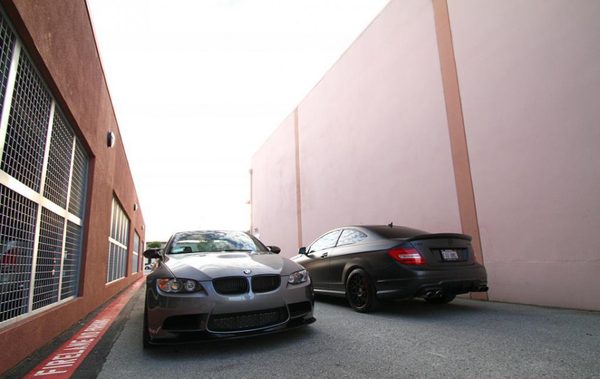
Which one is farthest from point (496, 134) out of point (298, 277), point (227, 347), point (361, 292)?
point (227, 347)

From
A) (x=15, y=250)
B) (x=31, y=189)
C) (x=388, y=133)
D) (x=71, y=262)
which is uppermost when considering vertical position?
(x=388, y=133)

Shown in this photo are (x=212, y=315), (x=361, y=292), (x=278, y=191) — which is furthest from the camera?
(x=278, y=191)

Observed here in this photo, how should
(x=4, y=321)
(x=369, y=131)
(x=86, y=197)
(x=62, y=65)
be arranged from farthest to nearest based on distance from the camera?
(x=369, y=131), (x=86, y=197), (x=62, y=65), (x=4, y=321)

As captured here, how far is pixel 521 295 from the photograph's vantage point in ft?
18.2

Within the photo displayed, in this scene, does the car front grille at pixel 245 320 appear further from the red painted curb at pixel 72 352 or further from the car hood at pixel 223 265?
the red painted curb at pixel 72 352

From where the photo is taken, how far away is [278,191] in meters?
17.7

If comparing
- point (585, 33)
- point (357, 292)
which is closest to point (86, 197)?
point (357, 292)

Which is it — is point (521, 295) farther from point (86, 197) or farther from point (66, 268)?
point (86, 197)

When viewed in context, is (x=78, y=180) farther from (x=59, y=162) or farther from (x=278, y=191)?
(x=278, y=191)

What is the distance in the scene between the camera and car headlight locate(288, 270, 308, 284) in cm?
356

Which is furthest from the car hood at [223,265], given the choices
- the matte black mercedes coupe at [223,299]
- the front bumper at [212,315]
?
the front bumper at [212,315]

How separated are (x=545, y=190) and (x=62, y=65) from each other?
6753 mm

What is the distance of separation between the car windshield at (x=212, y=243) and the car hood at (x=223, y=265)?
491 mm

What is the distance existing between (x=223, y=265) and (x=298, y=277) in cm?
79
